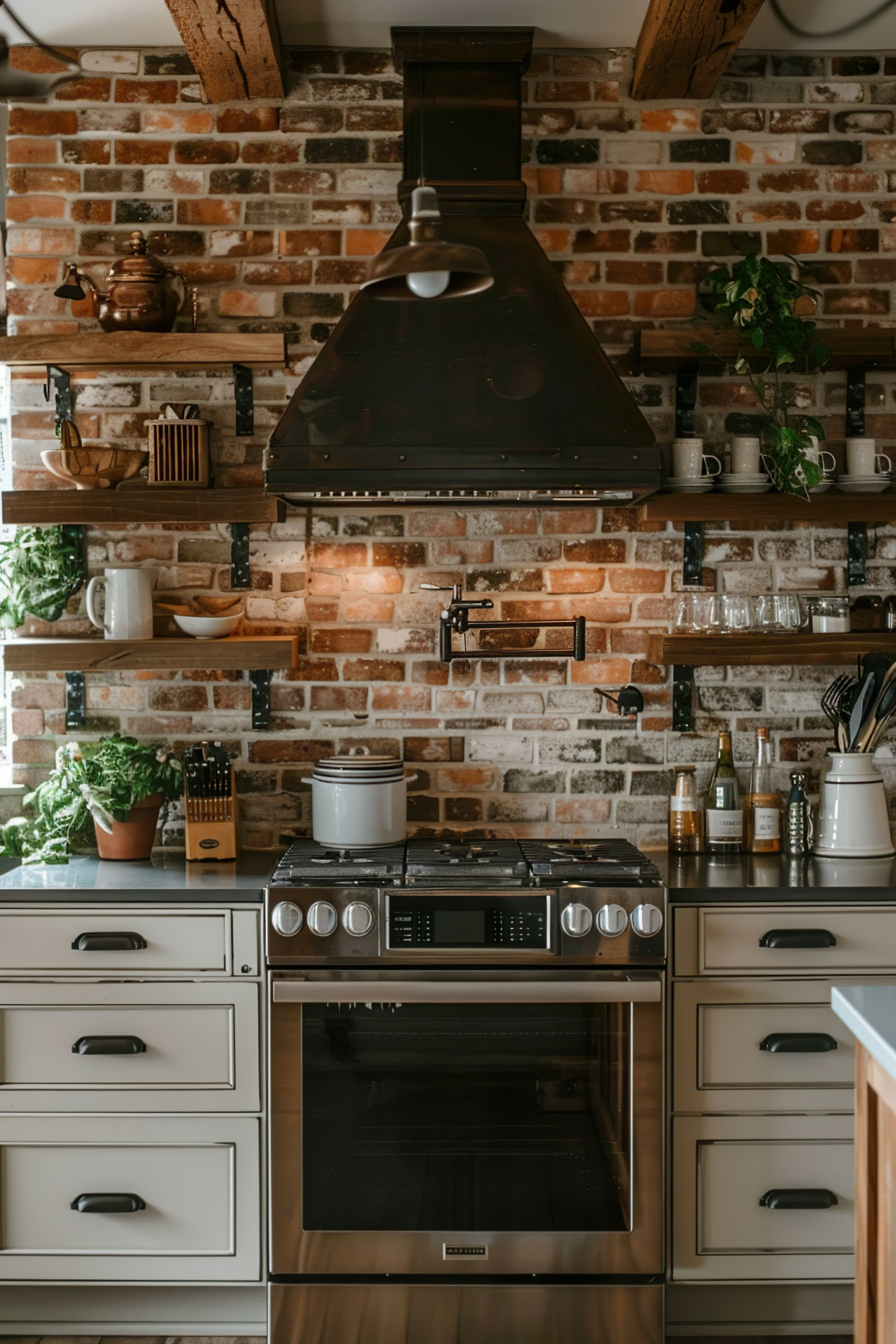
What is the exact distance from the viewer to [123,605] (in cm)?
300

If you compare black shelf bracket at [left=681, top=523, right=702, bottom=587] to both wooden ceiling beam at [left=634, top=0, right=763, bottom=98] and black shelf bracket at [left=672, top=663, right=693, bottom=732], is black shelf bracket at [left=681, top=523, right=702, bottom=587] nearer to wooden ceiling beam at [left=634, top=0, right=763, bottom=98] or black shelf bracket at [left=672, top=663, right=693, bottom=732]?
black shelf bracket at [left=672, top=663, right=693, bottom=732]

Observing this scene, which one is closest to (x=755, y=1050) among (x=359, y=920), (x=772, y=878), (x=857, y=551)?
(x=772, y=878)

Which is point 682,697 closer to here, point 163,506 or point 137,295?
point 163,506

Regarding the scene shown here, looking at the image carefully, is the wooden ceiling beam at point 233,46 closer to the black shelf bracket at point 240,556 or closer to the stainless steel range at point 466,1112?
the black shelf bracket at point 240,556

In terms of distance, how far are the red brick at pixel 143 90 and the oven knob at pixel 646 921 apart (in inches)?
95.7

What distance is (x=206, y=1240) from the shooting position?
2582 millimetres

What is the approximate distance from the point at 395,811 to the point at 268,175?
68.2 inches

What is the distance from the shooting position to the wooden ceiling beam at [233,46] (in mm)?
2629

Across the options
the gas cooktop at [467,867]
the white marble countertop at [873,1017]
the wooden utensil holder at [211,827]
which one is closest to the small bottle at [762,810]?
the gas cooktop at [467,867]

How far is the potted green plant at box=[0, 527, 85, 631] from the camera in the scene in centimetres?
310

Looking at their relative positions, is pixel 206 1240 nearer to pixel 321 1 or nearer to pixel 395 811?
pixel 395 811

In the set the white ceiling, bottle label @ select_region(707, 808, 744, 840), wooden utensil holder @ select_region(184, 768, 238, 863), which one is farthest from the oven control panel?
the white ceiling

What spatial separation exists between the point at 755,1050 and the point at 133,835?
1.58 m

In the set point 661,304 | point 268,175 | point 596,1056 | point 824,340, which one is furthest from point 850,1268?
point 268,175
